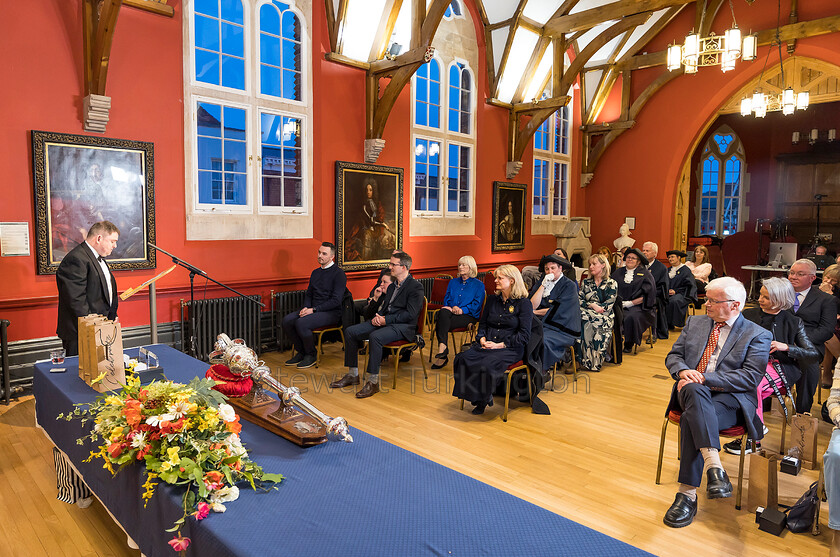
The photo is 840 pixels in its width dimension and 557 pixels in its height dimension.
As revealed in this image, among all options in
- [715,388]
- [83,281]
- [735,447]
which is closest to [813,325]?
[735,447]

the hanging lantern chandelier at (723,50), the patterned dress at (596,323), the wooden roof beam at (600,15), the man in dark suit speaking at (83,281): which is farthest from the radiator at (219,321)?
the wooden roof beam at (600,15)

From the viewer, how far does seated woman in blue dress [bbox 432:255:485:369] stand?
264 inches

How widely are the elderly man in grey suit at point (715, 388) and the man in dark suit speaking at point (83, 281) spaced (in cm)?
434

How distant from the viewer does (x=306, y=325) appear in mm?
6410

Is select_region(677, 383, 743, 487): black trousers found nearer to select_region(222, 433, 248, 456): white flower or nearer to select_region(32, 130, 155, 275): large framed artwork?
select_region(222, 433, 248, 456): white flower

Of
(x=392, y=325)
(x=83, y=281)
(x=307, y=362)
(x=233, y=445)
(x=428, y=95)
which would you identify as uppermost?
(x=428, y=95)

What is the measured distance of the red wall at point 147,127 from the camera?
5098 millimetres

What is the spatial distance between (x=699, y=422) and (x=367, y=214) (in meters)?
5.50

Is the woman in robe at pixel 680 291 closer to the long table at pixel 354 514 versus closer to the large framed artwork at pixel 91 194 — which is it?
the large framed artwork at pixel 91 194

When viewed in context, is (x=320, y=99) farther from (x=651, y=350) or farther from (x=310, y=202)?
(x=651, y=350)

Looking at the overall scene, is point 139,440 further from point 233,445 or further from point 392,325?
point 392,325

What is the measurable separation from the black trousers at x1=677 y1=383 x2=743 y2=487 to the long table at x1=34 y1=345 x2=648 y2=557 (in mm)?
1839

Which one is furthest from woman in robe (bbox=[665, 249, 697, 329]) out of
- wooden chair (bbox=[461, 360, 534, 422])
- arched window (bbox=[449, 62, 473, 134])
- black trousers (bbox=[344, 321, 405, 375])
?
black trousers (bbox=[344, 321, 405, 375])

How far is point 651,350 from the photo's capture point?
7727mm
